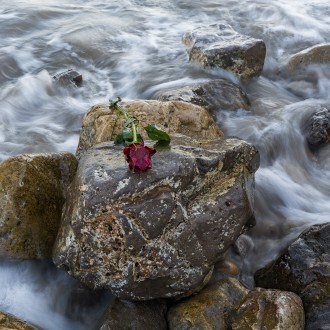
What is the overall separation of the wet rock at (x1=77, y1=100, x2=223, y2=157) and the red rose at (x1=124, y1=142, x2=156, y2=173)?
122cm

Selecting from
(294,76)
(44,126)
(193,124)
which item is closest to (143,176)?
(193,124)

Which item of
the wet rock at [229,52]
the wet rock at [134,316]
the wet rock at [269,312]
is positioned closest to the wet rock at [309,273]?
the wet rock at [269,312]

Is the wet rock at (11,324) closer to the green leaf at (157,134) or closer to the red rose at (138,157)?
the red rose at (138,157)

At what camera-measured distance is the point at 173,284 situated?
138 inches

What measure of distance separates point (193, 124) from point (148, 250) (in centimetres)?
197

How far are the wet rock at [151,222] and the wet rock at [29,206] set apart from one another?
19.9 inches

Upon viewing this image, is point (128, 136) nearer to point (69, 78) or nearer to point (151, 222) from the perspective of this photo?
point (151, 222)

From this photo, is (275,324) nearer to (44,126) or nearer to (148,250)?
(148,250)

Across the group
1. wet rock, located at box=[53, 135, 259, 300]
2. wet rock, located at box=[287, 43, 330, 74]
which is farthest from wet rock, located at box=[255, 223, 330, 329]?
wet rock, located at box=[287, 43, 330, 74]

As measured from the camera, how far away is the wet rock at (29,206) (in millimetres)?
4031

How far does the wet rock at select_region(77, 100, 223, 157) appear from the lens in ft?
15.1

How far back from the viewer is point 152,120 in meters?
4.82

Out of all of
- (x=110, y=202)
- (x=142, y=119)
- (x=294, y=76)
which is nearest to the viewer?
(x=110, y=202)

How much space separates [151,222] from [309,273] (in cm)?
160
